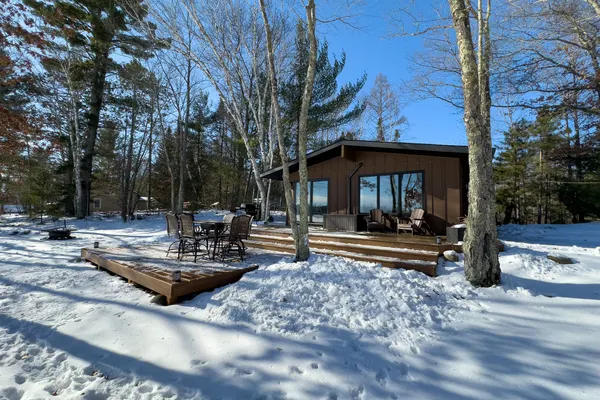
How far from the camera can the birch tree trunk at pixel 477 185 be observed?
3.69 meters

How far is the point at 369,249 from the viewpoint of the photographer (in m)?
5.16

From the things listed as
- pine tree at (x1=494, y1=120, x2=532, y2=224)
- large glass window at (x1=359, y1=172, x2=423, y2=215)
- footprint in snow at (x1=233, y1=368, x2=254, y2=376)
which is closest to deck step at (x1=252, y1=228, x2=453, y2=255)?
large glass window at (x1=359, y1=172, x2=423, y2=215)

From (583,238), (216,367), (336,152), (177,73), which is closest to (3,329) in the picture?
(216,367)

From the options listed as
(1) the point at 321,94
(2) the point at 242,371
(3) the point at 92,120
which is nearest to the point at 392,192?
(2) the point at 242,371

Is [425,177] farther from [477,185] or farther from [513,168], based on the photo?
[513,168]

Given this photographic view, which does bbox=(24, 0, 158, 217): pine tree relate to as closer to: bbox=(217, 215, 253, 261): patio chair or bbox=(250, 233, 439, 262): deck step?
bbox=(217, 215, 253, 261): patio chair

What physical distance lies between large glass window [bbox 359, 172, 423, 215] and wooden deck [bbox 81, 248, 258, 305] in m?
5.02

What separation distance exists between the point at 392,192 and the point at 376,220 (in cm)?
96

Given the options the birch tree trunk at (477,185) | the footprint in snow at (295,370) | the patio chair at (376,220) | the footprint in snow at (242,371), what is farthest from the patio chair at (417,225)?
the footprint in snow at (242,371)

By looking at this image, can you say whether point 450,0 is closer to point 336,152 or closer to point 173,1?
point 336,152

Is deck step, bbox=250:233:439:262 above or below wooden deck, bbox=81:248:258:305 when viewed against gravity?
above

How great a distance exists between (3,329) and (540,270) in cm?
692

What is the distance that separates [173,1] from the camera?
27.3ft

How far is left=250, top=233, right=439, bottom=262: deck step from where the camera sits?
4562 mm
